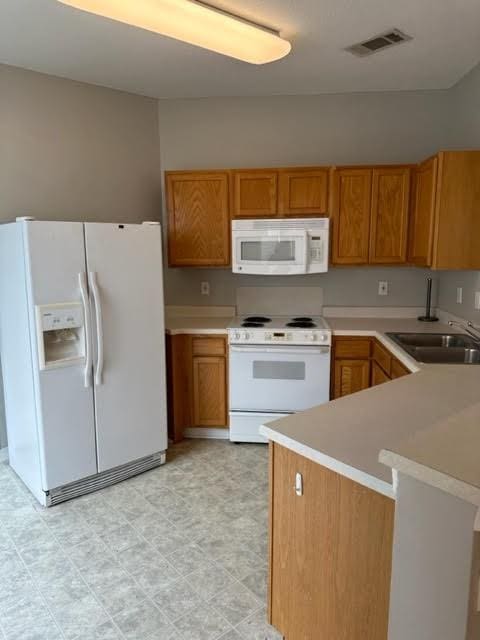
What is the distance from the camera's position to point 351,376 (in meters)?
3.22

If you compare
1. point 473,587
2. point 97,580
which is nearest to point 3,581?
point 97,580

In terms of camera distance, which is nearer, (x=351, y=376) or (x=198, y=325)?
(x=351, y=376)

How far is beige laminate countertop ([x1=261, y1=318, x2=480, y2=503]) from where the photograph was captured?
0.71m

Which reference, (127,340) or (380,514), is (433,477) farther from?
(127,340)

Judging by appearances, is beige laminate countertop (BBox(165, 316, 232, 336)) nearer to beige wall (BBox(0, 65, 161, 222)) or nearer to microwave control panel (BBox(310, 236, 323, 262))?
microwave control panel (BBox(310, 236, 323, 262))

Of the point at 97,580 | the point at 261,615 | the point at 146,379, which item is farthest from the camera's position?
the point at 146,379

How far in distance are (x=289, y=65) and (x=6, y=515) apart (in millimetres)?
3287

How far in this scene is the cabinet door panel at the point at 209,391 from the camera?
3330 mm

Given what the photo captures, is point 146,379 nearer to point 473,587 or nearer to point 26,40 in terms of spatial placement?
point 26,40

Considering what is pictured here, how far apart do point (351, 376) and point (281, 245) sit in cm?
110

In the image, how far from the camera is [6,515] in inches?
98.1

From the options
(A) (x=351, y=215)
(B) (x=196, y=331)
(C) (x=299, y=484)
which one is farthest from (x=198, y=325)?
(C) (x=299, y=484)

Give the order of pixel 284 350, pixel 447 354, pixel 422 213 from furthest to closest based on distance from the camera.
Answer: pixel 284 350
pixel 422 213
pixel 447 354

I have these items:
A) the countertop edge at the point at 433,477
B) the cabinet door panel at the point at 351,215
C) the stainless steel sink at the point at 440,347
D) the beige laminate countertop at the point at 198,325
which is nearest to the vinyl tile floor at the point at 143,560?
the beige laminate countertop at the point at 198,325
